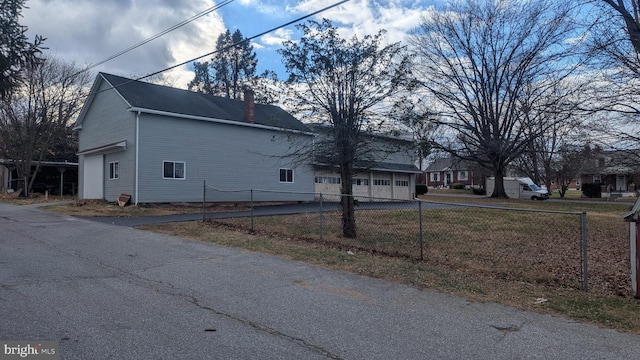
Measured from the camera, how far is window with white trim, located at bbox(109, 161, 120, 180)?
69.2 feet

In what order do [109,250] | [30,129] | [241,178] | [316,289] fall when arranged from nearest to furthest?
[316,289], [109,250], [241,178], [30,129]

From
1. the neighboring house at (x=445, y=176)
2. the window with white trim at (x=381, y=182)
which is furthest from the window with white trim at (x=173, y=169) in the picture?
the neighboring house at (x=445, y=176)

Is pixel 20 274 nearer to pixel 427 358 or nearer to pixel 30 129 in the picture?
pixel 427 358

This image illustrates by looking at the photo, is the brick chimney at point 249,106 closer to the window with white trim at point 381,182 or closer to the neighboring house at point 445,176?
the window with white trim at point 381,182

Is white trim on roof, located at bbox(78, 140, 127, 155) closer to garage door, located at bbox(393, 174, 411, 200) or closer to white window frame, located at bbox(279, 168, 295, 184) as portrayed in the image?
white window frame, located at bbox(279, 168, 295, 184)

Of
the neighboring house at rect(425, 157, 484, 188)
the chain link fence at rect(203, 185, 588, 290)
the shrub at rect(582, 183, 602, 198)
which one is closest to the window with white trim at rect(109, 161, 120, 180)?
the chain link fence at rect(203, 185, 588, 290)

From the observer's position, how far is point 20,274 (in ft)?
21.4

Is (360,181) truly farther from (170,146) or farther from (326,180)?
(170,146)

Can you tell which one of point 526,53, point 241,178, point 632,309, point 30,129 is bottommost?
point 632,309

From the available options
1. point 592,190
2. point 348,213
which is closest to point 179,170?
Result: point 348,213

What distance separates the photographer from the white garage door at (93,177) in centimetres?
2259

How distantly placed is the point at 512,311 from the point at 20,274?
725 cm

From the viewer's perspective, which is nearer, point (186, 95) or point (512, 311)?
point (512, 311)

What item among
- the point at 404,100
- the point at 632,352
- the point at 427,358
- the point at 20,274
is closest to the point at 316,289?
the point at 427,358
